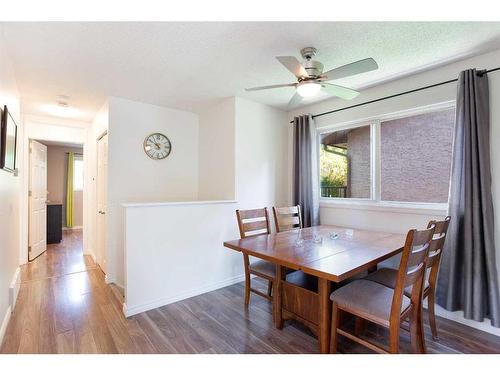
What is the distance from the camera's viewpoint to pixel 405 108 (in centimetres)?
263

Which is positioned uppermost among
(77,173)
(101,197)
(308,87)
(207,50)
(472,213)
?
(207,50)

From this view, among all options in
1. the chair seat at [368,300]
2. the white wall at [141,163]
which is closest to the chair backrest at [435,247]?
the chair seat at [368,300]

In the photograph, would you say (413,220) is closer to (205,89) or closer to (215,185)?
(215,185)

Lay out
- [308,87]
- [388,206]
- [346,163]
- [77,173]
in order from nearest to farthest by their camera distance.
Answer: [308,87], [388,206], [346,163], [77,173]

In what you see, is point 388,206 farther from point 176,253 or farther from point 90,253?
point 90,253

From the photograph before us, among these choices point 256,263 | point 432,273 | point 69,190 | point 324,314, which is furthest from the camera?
point 69,190

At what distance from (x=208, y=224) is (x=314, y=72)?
6.33 feet

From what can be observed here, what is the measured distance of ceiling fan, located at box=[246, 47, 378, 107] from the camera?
1753 millimetres

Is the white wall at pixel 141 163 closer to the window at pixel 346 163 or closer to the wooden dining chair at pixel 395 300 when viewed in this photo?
the window at pixel 346 163

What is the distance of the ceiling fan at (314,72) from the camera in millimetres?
1753

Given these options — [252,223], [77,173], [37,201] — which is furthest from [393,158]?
[77,173]

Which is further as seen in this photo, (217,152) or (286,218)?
(217,152)

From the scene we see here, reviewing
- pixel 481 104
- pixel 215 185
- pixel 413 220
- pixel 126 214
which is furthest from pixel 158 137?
pixel 481 104

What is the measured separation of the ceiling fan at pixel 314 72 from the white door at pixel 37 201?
4175 millimetres
